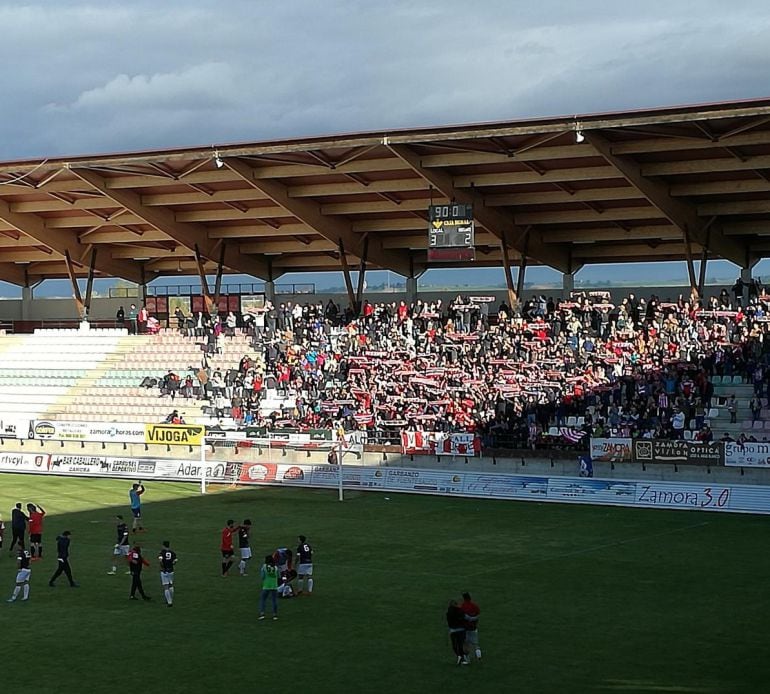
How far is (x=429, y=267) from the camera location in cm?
6494

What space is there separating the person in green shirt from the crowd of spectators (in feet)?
71.8

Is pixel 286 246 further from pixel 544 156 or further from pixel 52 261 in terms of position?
pixel 544 156

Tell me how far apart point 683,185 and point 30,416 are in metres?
32.1

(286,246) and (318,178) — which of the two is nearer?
(318,178)

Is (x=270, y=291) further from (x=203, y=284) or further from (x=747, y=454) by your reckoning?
(x=747, y=454)

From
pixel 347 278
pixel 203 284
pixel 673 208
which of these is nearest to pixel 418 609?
pixel 673 208

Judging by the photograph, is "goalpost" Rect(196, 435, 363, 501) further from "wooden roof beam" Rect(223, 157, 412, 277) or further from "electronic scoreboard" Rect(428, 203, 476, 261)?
"wooden roof beam" Rect(223, 157, 412, 277)

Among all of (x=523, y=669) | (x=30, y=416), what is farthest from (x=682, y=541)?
(x=30, y=416)

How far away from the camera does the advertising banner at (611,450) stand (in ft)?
136

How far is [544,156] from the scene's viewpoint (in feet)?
151

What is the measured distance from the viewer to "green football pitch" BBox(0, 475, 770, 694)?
19312 mm

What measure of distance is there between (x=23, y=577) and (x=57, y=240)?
4307cm

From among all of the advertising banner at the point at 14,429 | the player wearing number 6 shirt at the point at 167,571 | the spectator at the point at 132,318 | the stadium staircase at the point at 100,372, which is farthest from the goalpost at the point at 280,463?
the spectator at the point at 132,318

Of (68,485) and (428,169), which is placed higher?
(428,169)
